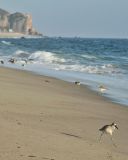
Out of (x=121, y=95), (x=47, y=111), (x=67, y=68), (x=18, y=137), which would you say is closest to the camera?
(x=18, y=137)

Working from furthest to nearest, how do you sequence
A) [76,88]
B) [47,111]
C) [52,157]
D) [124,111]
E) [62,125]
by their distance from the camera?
[76,88] → [124,111] → [47,111] → [62,125] → [52,157]

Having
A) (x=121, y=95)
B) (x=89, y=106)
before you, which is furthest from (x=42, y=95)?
(x=121, y=95)

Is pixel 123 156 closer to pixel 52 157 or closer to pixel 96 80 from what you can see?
pixel 52 157

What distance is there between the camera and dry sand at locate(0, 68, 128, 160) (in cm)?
814

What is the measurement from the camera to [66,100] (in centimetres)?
1583

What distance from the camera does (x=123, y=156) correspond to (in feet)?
28.7

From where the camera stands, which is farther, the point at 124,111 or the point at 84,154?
the point at 124,111

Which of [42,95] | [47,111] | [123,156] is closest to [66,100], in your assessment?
[42,95]

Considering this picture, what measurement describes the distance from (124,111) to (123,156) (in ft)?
19.1

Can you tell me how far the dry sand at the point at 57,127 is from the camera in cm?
814

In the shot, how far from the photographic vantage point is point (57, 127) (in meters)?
10.7

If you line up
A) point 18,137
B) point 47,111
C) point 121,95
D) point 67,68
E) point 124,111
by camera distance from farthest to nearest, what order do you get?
point 67,68 < point 121,95 < point 124,111 < point 47,111 < point 18,137

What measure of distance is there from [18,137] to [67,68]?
81.1 feet

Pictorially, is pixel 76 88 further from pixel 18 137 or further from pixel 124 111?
pixel 18 137
